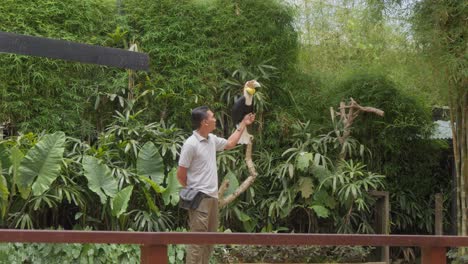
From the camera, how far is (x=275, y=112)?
Result: 31.1 feet

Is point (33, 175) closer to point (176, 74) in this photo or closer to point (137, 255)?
point (137, 255)

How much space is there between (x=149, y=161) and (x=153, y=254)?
4765mm

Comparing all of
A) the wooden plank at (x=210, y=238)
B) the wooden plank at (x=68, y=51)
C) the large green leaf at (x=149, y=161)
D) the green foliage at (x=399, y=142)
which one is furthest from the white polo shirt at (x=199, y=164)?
the green foliage at (x=399, y=142)

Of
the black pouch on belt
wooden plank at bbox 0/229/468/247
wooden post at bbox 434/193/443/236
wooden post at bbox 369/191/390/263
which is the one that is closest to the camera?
wooden plank at bbox 0/229/468/247

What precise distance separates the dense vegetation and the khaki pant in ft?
8.22

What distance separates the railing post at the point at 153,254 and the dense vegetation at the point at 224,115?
14.2 feet

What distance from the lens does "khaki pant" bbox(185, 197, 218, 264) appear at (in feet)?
17.4

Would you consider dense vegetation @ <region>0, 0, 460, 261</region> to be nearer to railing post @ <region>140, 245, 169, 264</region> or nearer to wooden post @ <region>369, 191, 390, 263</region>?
wooden post @ <region>369, 191, 390, 263</region>

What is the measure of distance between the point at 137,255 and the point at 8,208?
1394 mm

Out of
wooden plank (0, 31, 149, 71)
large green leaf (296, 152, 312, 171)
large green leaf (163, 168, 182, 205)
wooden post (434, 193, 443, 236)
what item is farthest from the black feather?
wooden post (434, 193, 443, 236)

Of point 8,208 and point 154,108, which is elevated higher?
point 154,108

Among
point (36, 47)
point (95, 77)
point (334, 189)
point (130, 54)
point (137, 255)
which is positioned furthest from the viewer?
point (95, 77)

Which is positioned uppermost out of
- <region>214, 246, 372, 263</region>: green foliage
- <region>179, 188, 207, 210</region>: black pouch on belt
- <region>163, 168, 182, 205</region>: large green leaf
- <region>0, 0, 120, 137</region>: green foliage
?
<region>0, 0, 120, 137</region>: green foliage

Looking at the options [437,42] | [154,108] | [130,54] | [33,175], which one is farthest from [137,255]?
[437,42]
